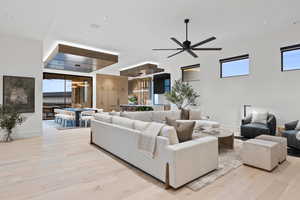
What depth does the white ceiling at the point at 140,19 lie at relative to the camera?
11.3 ft

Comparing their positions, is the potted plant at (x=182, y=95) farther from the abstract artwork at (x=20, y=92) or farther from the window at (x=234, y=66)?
the abstract artwork at (x=20, y=92)

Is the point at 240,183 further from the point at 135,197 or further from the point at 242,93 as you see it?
the point at 242,93

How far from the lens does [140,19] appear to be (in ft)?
13.4

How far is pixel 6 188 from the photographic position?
2.21 metres

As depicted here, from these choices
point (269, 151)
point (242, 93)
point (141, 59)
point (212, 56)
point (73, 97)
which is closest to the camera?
point (269, 151)

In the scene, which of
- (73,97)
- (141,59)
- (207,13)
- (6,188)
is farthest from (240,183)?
(73,97)

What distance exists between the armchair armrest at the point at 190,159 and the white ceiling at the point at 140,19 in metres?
2.87

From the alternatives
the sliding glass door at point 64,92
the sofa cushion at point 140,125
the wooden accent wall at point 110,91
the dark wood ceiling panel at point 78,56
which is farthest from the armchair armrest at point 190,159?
the wooden accent wall at point 110,91

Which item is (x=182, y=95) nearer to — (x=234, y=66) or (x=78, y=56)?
(x=234, y=66)

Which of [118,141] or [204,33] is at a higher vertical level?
[204,33]

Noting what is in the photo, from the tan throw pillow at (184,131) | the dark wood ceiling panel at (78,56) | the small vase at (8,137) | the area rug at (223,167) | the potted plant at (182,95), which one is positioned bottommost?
the area rug at (223,167)

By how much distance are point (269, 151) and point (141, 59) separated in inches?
259

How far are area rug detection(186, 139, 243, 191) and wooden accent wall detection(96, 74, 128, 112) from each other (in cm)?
808

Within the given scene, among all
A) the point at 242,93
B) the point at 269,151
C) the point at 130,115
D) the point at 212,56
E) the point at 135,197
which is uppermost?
the point at 212,56
